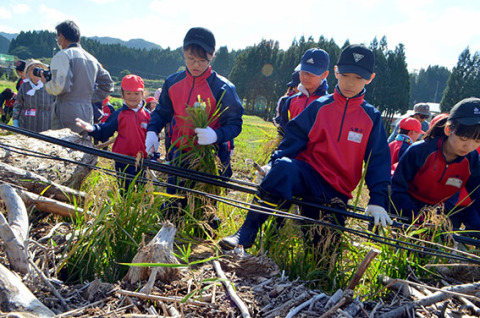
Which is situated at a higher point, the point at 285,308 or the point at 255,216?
the point at 255,216

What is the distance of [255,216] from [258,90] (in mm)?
62891

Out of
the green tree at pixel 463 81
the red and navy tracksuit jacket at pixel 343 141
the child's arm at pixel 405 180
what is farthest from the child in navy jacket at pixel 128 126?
the green tree at pixel 463 81

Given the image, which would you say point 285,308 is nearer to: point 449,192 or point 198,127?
point 198,127

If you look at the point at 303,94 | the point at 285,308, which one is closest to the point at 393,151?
the point at 303,94

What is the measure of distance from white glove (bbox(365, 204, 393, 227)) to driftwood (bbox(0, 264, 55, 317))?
197cm

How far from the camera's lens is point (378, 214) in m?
2.46

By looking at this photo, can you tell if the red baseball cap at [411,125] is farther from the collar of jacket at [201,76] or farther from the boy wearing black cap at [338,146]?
the collar of jacket at [201,76]

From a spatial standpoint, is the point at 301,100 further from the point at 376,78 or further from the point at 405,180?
the point at 376,78

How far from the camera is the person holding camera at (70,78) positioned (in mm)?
4613

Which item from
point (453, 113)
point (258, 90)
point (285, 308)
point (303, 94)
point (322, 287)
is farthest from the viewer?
point (258, 90)

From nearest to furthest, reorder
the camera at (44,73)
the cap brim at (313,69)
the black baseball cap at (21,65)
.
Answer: the cap brim at (313,69) → the camera at (44,73) → the black baseball cap at (21,65)

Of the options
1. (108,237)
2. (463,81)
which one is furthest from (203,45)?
(463,81)

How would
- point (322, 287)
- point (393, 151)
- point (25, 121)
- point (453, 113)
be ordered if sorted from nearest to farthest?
point (322, 287)
point (453, 113)
point (393, 151)
point (25, 121)

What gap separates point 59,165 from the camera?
3541 mm
